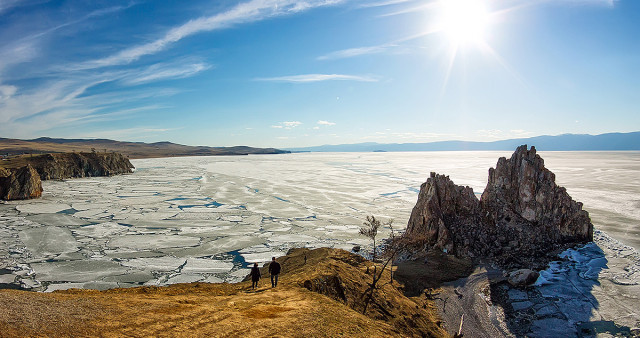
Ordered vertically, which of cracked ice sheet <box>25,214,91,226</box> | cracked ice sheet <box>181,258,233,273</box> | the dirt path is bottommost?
the dirt path

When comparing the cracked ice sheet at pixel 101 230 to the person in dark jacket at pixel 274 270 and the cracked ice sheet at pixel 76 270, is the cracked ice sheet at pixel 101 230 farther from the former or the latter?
the person in dark jacket at pixel 274 270

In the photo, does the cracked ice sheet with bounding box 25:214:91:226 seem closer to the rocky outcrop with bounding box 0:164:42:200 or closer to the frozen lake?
the frozen lake

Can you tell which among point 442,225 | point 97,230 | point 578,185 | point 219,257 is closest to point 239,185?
point 97,230

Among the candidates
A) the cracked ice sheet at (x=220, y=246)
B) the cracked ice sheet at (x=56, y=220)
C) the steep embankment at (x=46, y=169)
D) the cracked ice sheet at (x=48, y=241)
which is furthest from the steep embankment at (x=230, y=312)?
the steep embankment at (x=46, y=169)

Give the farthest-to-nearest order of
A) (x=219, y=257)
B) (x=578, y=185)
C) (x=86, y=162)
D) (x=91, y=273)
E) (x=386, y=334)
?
1. (x=86, y=162)
2. (x=578, y=185)
3. (x=219, y=257)
4. (x=91, y=273)
5. (x=386, y=334)

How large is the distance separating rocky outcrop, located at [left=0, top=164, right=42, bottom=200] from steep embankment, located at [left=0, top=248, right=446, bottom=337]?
47869 mm

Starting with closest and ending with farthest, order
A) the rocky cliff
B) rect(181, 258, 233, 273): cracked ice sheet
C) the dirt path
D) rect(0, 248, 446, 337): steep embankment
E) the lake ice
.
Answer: rect(0, 248, 446, 337): steep embankment → the dirt path → the lake ice → rect(181, 258, 233, 273): cracked ice sheet → the rocky cliff

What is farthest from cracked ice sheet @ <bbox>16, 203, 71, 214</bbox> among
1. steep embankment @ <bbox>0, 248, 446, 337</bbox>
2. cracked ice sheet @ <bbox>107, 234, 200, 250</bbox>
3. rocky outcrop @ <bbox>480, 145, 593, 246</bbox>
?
rocky outcrop @ <bbox>480, 145, 593, 246</bbox>

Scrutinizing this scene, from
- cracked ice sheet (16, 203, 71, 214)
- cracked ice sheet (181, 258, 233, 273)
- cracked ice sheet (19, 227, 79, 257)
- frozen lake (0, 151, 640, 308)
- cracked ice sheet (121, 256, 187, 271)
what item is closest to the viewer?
frozen lake (0, 151, 640, 308)

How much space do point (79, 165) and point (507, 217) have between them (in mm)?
98465

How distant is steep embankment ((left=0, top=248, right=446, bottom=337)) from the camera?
9.33 meters

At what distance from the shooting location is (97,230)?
2939 cm

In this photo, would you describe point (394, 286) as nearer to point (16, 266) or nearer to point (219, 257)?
point (219, 257)

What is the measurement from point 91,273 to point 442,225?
26734 millimetres
